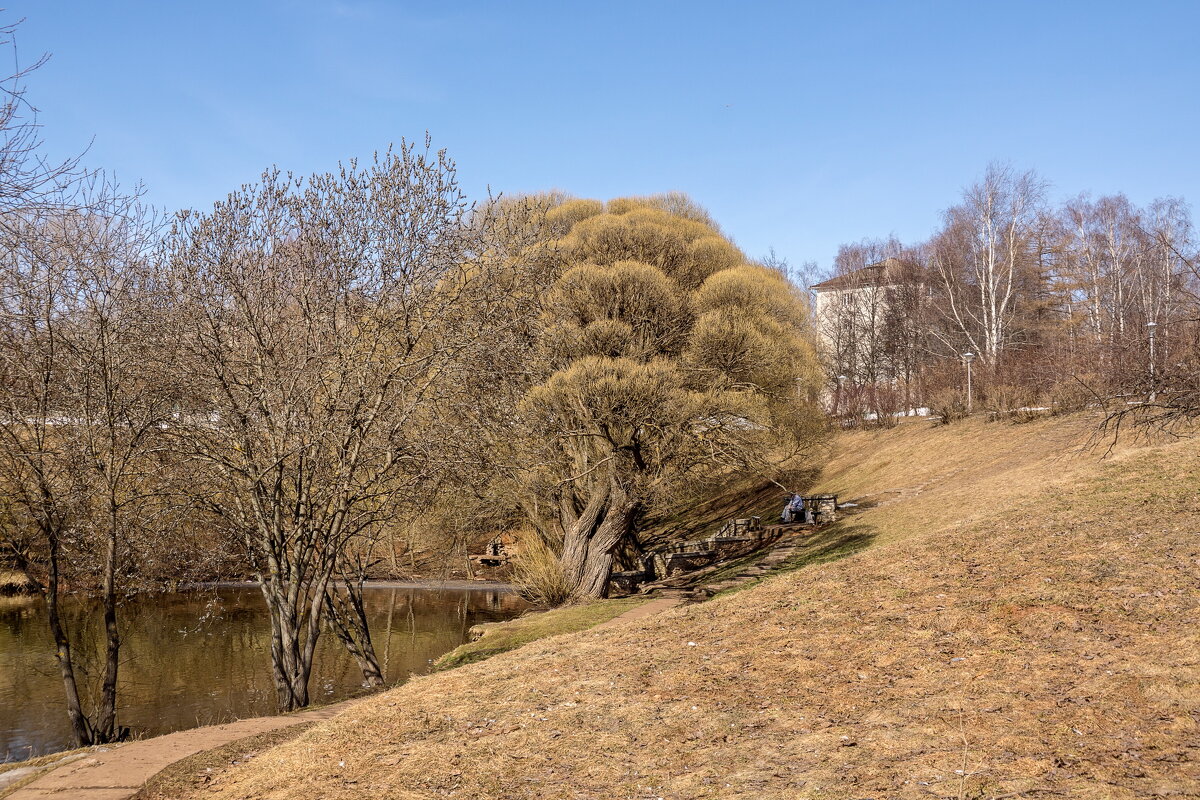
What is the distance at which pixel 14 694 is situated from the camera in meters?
13.0

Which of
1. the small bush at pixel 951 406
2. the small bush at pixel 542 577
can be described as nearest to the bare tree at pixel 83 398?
the small bush at pixel 542 577

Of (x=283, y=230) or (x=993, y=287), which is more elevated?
(x=993, y=287)

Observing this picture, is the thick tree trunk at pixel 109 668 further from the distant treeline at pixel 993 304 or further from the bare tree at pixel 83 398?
the distant treeline at pixel 993 304

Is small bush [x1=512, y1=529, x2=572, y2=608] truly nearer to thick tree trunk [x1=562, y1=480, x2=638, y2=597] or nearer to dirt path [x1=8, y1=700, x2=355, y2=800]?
thick tree trunk [x1=562, y1=480, x2=638, y2=597]

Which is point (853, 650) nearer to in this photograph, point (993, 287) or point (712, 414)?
Answer: point (712, 414)

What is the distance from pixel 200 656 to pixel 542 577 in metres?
6.42

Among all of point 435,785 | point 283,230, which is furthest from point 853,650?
point 283,230

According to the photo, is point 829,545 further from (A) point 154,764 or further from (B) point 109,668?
(A) point 154,764

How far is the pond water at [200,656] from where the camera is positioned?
1177 cm

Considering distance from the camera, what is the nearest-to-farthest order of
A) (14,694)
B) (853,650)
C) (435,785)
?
1. (435,785)
2. (853,650)
3. (14,694)

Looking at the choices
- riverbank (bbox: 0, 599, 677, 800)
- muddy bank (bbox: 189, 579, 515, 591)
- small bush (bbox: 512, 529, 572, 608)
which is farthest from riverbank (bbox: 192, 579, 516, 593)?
riverbank (bbox: 0, 599, 677, 800)

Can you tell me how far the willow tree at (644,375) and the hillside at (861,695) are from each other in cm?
628

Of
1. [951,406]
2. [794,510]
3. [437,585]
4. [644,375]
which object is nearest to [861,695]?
[644,375]

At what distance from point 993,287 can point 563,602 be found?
76.6 feet
